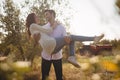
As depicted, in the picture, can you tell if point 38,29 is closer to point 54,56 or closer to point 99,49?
point 54,56

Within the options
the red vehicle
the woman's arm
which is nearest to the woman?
the woman's arm

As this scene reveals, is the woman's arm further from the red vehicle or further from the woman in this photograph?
the red vehicle

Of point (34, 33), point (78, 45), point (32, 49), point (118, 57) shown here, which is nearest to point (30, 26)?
point (34, 33)

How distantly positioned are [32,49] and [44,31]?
24.2 ft

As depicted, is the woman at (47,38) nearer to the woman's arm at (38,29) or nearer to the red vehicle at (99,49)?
the woman's arm at (38,29)

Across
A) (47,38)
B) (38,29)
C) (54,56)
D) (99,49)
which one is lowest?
(99,49)

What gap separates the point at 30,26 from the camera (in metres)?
5.03

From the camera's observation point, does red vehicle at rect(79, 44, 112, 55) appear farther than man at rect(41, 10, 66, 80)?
No

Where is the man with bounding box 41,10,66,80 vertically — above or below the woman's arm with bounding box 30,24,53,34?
below

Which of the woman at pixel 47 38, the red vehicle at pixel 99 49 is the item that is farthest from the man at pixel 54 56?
the red vehicle at pixel 99 49

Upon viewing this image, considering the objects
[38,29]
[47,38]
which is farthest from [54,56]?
[38,29]

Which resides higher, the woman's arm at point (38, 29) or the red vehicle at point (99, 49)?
the woman's arm at point (38, 29)

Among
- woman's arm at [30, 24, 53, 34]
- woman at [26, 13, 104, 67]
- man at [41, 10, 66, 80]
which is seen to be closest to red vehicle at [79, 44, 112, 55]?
woman at [26, 13, 104, 67]

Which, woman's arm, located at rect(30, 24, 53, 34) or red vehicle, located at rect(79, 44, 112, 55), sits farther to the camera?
woman's arm, located at rect(30, 24, 53, 34)
